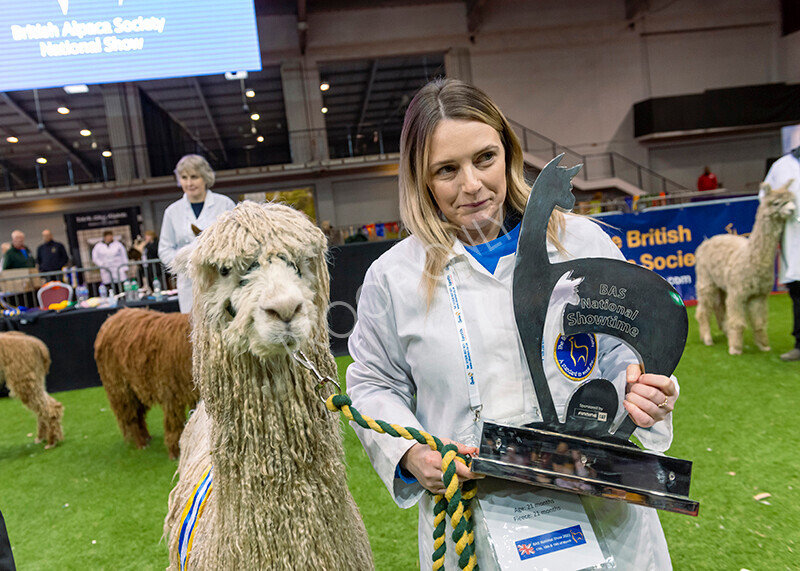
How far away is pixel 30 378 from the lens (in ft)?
12.9

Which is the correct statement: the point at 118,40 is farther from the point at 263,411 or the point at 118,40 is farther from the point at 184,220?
the point at 263,411

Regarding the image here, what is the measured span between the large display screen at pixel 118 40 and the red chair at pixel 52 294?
2785 mm

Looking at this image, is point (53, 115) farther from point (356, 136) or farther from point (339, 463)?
point (339, 463)

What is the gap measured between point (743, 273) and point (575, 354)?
4447mm

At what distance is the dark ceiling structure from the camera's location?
1485 centimetres

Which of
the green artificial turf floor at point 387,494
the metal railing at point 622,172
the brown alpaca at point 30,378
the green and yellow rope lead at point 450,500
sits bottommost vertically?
the green artificial turf floor at point 387,494

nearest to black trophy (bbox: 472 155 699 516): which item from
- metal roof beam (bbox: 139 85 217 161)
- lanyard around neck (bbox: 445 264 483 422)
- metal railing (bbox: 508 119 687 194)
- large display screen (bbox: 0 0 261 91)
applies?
lanyard around neck (bbox: 445 264 483 422)

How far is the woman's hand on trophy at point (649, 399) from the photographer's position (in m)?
0.88

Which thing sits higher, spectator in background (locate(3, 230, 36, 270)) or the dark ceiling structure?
the dark ceiling structure

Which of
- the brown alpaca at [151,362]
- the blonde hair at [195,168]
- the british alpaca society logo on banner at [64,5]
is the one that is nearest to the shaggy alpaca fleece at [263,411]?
the brown alpaca at [151,362]

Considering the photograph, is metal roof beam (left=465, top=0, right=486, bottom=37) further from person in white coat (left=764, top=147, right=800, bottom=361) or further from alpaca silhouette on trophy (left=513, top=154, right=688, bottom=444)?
alpaca silhouette on trophy (left=513, top=154, right=688, bottom=444)

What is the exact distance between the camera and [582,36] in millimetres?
15680

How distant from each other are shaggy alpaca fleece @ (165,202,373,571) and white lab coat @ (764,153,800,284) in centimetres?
436

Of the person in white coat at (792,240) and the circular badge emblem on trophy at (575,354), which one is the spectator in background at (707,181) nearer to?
the person in white coat at (792,240)
